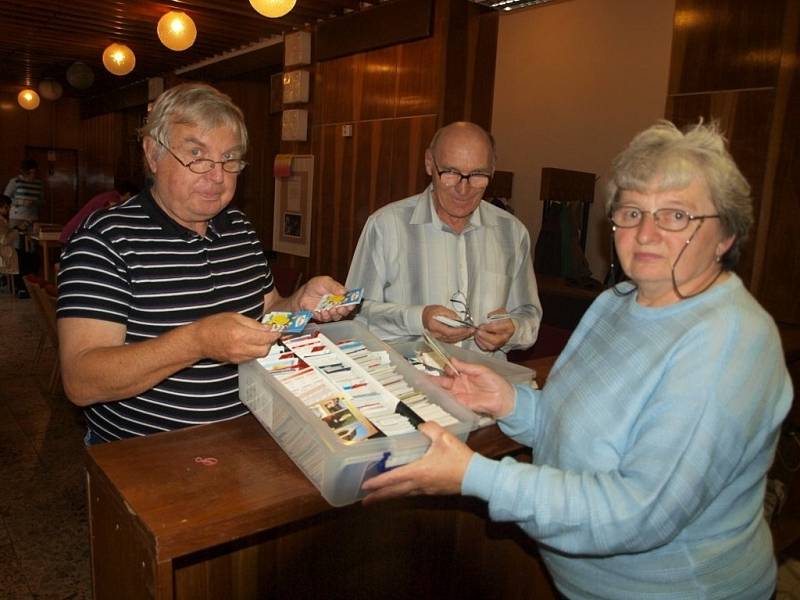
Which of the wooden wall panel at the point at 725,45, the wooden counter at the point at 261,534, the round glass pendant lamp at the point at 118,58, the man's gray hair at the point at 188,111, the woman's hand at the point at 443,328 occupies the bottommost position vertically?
the wooden counter at the point at 261,534

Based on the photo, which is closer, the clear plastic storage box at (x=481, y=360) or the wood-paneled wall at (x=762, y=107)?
the clear plastic storage box at (x=481, y=360)

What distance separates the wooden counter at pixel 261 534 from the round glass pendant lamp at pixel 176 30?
5.51 m

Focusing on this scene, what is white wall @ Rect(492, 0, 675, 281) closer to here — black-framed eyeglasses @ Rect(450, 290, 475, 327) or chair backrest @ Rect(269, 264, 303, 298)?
chair backrest @ Rect(269, 264, 303, 298)

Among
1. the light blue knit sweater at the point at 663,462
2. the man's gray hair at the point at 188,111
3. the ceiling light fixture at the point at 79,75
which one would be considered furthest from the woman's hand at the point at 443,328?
the ceiling light fixture at the point at 79,75

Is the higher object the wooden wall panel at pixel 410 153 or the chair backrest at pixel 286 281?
the wooden wall panel at pixel 410 153

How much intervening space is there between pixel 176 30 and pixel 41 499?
4.53 meters

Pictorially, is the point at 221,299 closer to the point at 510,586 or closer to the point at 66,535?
the point at 510,586

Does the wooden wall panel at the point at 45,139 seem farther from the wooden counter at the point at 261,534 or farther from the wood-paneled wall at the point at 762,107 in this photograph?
the wooden counter at the point at 261,534

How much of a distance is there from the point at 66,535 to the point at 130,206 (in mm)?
2170

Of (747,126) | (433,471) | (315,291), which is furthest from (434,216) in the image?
(747,126)

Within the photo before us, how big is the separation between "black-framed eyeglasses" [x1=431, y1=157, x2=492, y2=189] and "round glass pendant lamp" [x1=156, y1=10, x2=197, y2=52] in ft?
15.5

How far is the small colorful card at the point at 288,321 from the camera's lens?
139 centimetres

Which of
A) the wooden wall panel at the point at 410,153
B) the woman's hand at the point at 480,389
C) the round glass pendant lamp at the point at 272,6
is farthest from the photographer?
the wooden wall panel at the point at 410,153

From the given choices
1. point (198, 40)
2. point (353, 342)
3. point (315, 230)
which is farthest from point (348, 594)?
point (198, 40)
